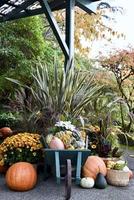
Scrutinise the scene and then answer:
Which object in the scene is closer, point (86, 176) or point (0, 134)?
point (86, 176)

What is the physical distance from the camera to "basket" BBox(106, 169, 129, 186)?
147 inches

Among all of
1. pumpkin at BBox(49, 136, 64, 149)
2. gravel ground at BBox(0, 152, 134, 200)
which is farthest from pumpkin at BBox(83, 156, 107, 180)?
pumpkin at BBox(49, 136, 64, 149)

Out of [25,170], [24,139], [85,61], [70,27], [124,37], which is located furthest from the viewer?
[85,61]

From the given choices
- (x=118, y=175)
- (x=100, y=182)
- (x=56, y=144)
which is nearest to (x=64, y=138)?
(x=56, y=144)

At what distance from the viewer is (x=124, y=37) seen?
8.94m

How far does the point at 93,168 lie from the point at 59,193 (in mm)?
594

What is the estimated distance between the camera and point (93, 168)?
Answer: 3715 mm

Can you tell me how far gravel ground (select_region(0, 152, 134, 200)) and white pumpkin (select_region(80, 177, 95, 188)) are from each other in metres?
0.06

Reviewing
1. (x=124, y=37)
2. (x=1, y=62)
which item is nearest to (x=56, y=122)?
(x=1, y=62)

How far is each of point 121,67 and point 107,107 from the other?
10.3 ft

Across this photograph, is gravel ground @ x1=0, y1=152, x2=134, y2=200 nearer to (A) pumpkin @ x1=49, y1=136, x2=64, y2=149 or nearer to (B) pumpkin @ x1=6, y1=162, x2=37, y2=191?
(B) pumpkin @ x1=6, y1=162, x2=37, y2=191

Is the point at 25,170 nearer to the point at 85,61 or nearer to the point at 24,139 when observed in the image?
the point at 24,139

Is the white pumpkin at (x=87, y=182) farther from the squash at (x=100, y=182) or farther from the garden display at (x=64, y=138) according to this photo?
the garden display at (x=64, y=138)

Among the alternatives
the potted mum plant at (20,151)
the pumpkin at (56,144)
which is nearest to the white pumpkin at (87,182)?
the pumpkin at (56,144)
